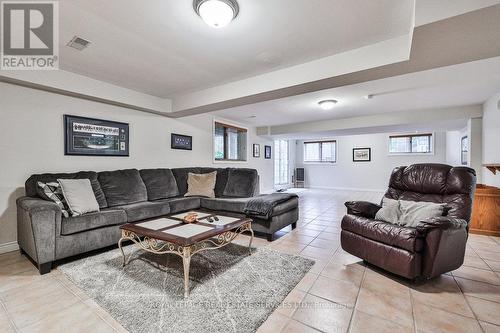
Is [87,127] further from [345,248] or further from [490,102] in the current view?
[490,102]

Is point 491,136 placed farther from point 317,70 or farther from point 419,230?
point 317,70

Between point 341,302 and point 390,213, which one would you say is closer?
point 341,302

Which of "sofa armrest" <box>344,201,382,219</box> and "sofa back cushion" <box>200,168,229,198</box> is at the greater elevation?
"sofa back cushion" <box>200,168,229,198</box>

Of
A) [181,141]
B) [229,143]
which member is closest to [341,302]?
[181,141]

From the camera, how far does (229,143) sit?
633 centimetres

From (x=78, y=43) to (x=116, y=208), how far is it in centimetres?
190

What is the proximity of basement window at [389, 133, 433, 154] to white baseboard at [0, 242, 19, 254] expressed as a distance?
32.3ft

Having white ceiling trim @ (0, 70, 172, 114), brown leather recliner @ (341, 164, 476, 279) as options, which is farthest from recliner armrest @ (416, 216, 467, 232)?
white ceiling trim @ (0, 70, 172, 114)

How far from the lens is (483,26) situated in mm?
1602

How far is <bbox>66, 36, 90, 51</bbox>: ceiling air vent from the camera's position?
2.24 metres

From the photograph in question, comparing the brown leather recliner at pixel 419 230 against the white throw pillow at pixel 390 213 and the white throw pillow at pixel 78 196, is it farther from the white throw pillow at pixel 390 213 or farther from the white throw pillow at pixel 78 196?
the white throw pillow at pixel 78 196

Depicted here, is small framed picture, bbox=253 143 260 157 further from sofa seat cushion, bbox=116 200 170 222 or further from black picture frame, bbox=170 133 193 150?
sofa seat cushion, bbox=116 200 170 222

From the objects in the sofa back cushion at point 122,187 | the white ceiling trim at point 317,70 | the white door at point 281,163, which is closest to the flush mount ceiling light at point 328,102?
the white ceiling trim at point 317,70

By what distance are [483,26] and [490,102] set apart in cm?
350
